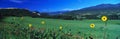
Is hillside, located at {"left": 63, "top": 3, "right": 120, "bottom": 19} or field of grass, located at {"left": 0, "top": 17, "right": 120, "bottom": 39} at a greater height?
hillside, located at {"left": 63, "top": 3, "right": 120, "bottom": 19}

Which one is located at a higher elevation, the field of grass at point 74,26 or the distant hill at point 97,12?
the distant hill at point 97,12

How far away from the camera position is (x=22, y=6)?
5.10m

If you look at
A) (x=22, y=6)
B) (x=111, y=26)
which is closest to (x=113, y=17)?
(x=111, y=26)

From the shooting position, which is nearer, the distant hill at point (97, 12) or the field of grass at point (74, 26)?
the distant hill at point (97, 12)

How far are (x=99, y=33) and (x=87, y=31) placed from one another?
0.16 meters

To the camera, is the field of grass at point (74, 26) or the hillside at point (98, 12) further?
the field of grass at point (74, 26)

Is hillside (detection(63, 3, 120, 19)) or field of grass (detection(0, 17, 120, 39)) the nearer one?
hillside (detection(63, 3, 120, 19))

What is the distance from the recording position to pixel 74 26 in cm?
493

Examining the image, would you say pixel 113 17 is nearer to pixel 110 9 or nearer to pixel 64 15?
pixel 110 9

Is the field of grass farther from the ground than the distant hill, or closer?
closer

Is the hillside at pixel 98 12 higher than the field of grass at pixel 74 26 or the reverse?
higher

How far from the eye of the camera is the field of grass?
15.5 feet

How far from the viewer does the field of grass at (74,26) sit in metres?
4.71

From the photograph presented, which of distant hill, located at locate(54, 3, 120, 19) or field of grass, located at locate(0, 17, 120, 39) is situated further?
field of grass, located at locate(0, 17, 120, 39)
